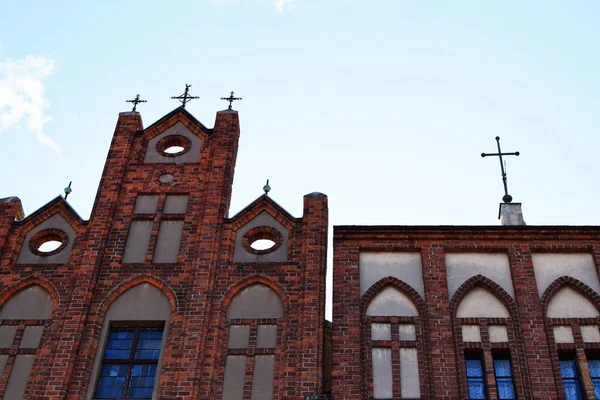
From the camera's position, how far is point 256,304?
1382 cm

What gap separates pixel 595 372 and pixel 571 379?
0.47 meters

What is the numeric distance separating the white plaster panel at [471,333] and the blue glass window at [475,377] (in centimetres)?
32

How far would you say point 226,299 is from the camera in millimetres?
13789

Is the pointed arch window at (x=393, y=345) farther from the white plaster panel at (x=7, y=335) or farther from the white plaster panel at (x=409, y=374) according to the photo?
the white plaster panel at (x=7, y=335)

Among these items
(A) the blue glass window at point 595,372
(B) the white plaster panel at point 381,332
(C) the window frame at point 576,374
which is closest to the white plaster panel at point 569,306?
(C) the window frame at point 576,374

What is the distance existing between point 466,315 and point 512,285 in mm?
1118

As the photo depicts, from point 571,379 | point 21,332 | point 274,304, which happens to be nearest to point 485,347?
point 571,379

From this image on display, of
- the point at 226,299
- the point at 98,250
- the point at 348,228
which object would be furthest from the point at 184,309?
the point at 348,228

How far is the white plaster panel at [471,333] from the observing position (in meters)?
A: 13.2

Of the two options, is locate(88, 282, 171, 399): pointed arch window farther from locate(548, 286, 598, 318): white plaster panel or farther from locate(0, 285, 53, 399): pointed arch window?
locate(548, 286, 598, 318): white plaster panel

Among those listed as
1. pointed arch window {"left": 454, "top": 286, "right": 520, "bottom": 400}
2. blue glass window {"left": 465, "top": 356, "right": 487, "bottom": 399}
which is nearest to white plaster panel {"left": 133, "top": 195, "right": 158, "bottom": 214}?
pointed arch window {"left": 454, "top": 286, "right": 520, "bottom": 400}

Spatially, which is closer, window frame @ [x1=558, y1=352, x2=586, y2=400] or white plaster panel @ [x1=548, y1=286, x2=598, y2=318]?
window frame @ [x1=558, y1=352, x2=586, y2=400]

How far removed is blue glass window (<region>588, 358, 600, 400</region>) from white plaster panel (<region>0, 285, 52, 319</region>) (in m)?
9.79

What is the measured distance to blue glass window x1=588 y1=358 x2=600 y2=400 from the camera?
12645 mm
